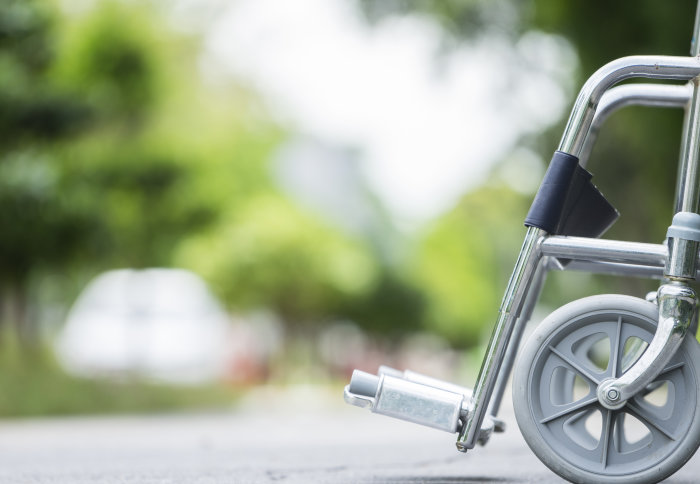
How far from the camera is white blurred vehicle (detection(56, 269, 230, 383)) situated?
790 inches

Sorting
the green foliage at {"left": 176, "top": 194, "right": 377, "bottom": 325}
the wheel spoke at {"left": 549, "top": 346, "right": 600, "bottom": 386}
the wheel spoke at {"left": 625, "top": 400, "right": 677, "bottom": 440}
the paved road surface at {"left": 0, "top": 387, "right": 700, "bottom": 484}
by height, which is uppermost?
the green foliage at {"left": 176, "top": 194, "right": 377, "bottom": 325}

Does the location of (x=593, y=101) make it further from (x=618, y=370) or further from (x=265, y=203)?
(x=265, y=203)

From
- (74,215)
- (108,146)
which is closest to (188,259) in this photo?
(108,146)

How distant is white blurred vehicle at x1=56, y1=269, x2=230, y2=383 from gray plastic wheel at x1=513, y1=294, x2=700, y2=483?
16.8 m

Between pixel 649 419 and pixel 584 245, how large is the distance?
506 millimetres

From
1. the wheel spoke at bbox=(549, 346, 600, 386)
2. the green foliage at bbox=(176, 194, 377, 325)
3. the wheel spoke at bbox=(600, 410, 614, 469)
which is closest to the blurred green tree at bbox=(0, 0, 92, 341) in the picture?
the green foliage at bbox=(176, 194, 377, 325)

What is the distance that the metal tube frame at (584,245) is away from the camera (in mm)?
3186

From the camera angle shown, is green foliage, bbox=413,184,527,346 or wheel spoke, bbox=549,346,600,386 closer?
wheel spoke, bbox=549,346,600,386

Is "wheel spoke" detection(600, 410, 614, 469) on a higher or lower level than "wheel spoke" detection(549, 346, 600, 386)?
lower

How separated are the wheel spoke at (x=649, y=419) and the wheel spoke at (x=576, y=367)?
12cm

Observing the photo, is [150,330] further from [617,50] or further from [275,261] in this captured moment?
[617,50]

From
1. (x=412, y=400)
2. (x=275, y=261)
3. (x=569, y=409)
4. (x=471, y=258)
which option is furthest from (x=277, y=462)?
(x=471, y=258)

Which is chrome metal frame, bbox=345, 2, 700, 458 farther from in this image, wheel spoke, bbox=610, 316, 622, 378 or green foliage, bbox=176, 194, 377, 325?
green foliage, bbox=176, 194, 377, 325

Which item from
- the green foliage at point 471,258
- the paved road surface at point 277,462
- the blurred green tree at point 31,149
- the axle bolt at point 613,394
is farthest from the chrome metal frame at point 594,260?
the green foliage at point 471,258
